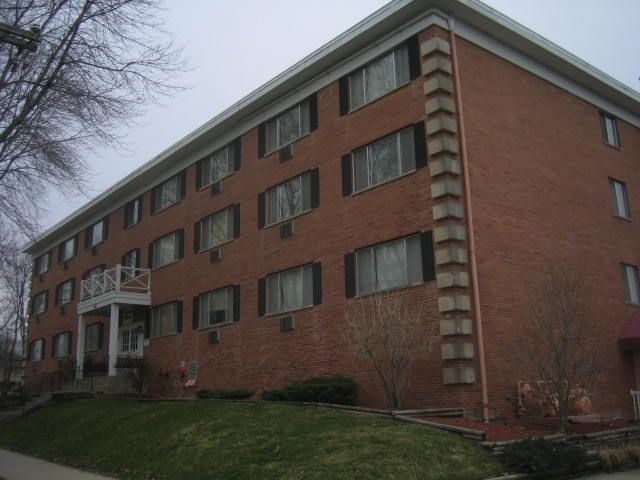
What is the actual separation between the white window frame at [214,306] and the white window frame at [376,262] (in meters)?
6.76

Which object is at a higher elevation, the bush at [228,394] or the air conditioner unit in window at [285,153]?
the air conditioner unit in window at [285,153]

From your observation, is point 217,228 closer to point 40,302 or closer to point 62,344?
point 62,344

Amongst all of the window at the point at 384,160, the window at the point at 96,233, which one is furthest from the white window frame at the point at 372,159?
the window at the point at 96,233

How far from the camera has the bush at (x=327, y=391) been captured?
16.2 metres

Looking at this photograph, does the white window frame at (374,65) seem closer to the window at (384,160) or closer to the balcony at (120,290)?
the window at (384,160)

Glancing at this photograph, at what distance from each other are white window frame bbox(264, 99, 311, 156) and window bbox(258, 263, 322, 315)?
4.28m

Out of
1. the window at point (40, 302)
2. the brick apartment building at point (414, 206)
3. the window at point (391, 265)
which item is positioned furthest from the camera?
the window at point (40, 302)

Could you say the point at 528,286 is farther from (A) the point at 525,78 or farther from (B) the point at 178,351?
(B) the point at 178,351

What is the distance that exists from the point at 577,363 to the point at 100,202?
26502 mm

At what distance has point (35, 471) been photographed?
14.5m

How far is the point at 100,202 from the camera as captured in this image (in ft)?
111

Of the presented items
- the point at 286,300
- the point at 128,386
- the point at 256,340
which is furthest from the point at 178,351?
the point at 286,300

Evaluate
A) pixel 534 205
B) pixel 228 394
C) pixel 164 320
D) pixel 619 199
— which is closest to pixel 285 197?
pixel 228 394

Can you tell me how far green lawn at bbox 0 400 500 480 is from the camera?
9641 mm
